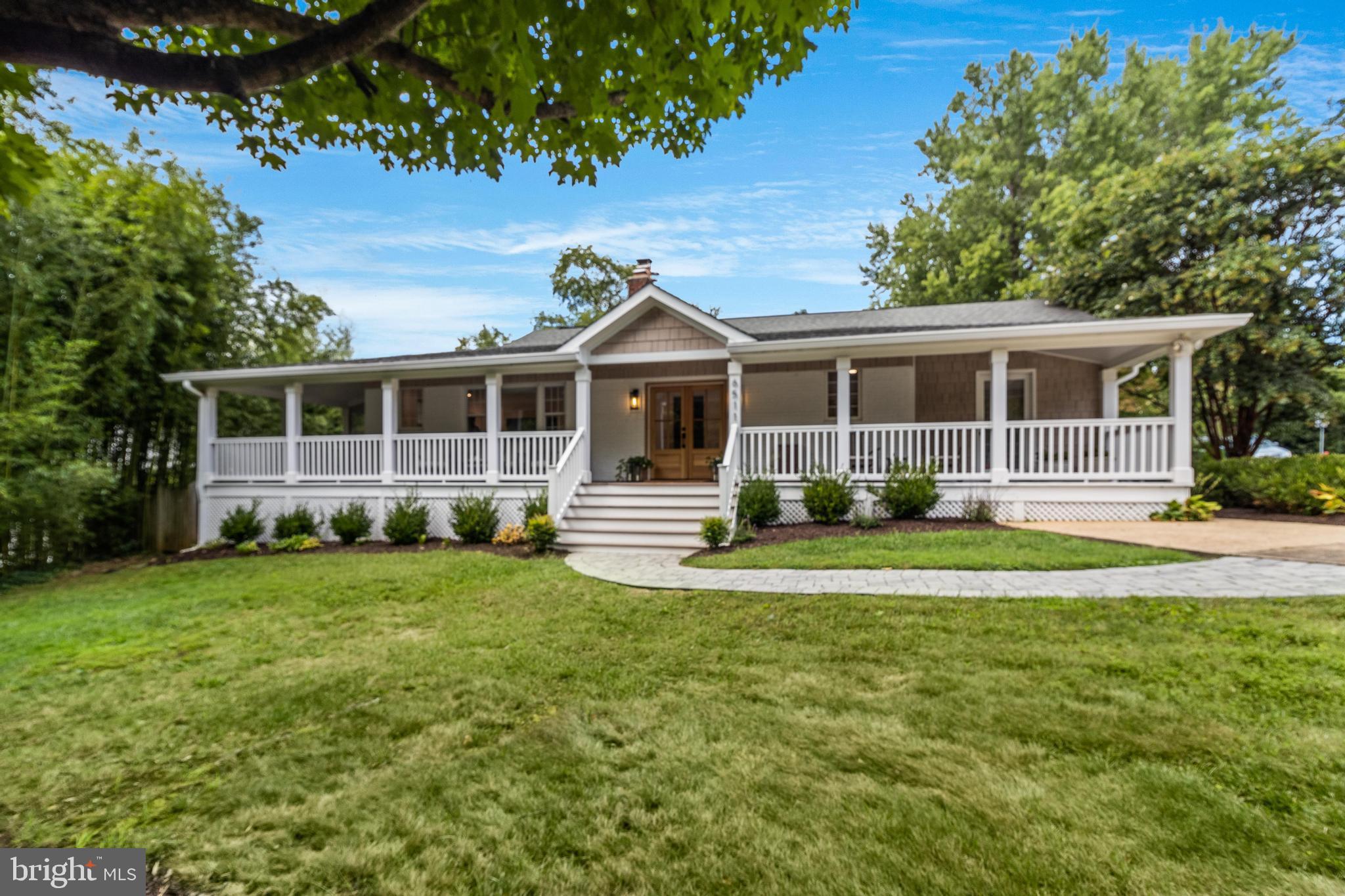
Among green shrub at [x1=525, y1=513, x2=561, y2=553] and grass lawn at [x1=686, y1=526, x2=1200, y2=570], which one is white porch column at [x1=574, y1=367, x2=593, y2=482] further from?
grass lawn at [x1=686, y1=526, x2=1200, y2=570]

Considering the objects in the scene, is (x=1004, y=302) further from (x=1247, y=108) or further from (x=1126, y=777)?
(x=1126, y=777)

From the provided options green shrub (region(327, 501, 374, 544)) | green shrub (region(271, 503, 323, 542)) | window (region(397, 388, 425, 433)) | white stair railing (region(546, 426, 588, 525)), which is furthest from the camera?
window (region(397, 388, 425, 433))

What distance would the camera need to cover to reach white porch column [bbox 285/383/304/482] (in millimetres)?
11289

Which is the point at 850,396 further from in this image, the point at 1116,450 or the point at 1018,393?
the point at 1116,450

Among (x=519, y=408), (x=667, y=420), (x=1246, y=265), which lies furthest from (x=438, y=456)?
(x=1246, y=265)

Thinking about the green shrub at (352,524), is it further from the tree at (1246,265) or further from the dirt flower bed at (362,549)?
the tree at (1246,265)

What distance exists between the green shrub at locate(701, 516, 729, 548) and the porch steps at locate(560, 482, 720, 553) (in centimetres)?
28

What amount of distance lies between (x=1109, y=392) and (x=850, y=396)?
5167 millimetres

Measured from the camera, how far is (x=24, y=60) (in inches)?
78.4

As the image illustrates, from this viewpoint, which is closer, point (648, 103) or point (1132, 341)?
point (648, 103)

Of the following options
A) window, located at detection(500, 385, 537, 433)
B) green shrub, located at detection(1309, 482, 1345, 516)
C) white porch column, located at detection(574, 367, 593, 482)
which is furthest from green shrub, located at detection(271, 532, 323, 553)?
green shrub, located at detection(1309, 482, 1345, 516)

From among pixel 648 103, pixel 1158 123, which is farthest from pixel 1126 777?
pixel 1158 123

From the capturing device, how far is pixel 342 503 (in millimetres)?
11109

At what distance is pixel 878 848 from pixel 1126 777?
119 cm
